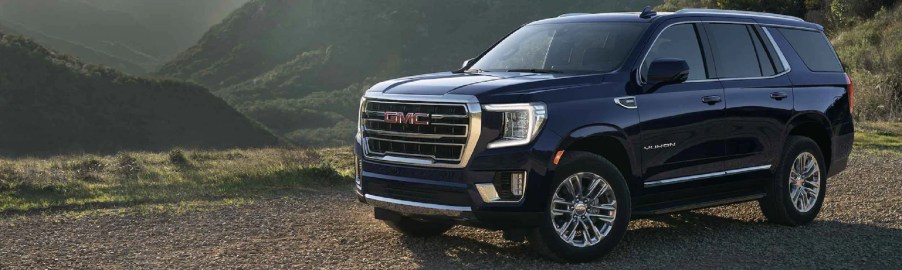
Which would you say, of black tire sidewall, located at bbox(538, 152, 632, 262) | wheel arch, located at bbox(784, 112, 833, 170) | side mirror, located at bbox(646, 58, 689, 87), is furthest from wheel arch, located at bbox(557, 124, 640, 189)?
wheel arch, located at bbox(784, 112, 833, 170)

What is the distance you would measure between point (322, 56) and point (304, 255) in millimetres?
153667

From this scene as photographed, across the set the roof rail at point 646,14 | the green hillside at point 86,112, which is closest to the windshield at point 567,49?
the roof rail at point 646,14

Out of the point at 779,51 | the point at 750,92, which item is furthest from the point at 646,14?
the point at 779,51

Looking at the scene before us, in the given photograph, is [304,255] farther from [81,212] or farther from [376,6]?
[376,6]

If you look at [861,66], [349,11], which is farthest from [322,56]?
[861,66]

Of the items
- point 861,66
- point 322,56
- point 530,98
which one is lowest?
point 322,56

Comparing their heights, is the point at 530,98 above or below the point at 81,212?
above

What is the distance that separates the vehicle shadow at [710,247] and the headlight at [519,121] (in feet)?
3.04

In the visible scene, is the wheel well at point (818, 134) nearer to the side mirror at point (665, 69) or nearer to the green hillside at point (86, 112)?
the side mirror at point (665, 69)

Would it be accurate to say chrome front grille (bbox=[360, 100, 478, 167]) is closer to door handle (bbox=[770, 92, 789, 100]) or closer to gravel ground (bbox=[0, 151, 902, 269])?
gravel ground (bbox=[0, 151, 902, 269])

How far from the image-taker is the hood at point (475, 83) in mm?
7484

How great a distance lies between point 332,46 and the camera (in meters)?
160

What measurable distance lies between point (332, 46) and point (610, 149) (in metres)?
154

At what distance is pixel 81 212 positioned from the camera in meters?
Result: 10.9
